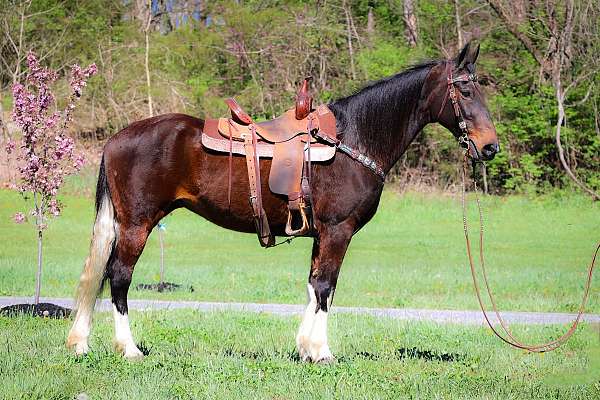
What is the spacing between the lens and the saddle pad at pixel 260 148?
24.9ft

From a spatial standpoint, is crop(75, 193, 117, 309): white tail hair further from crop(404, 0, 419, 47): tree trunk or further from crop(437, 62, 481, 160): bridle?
crop(404, 0, 419, 47): tree trunk

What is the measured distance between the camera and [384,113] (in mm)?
7789

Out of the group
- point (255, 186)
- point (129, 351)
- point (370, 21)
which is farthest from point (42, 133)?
point (370, 21)

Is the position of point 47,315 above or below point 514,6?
below

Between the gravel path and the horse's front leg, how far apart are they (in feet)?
12.0

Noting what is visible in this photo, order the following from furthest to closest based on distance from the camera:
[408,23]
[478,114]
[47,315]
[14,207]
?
1. [408,23]
2. [14,207]
3. [47,315]
4. [478,114]

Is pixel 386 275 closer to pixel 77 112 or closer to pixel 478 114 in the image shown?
pixel 478 114

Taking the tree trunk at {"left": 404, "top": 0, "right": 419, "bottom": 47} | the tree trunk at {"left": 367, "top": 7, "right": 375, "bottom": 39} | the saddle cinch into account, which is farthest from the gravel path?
the tree trunk at {"left": 367, "top": 7, "right": 375, "bottom": 39}

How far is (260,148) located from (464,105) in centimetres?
179

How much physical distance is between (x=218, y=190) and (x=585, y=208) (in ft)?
77.2

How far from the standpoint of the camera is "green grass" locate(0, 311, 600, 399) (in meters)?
6.26

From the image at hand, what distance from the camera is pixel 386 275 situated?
675 inches

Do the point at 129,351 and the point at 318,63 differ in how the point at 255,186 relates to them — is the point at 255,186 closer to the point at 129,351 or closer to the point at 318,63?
the point at 129,351

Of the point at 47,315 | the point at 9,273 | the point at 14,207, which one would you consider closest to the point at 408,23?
the point at 14,207
